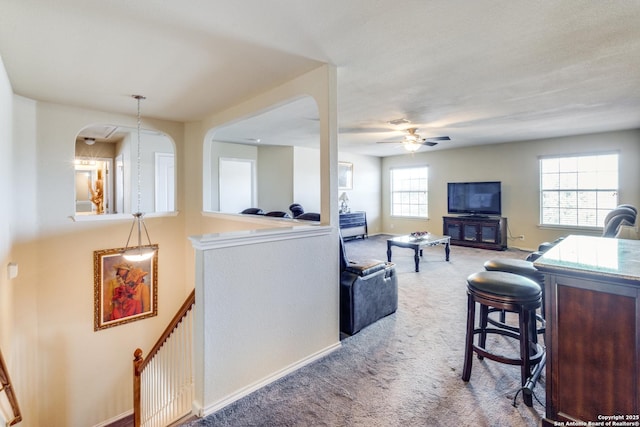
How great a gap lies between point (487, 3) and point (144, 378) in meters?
4.46

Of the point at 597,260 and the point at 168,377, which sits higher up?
the point at 597,260

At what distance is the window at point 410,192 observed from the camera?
8820 millimetres

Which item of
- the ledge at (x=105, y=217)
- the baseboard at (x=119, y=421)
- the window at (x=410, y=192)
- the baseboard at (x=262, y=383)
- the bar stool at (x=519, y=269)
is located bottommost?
the baseboard at (x=119, y=421)

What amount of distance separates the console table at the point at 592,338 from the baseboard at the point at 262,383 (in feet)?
4.80

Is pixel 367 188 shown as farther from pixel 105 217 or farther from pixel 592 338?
pixel 592 338

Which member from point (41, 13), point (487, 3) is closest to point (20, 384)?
point (41, 13)

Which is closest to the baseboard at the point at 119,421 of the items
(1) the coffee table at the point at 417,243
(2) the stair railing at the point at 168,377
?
(2) the stair railing at the point at 168,377

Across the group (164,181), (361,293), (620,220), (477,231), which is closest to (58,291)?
(164,181)

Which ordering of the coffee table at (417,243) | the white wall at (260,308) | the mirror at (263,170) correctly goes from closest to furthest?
the white wall at (260,308) → the coffee table at (417,243) → the mirror at (263,170)

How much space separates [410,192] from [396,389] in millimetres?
7638

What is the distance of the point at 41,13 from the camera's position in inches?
77.6

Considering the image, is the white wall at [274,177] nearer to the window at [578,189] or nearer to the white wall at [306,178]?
the white wall at [306,178]

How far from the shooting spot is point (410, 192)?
30.0ft

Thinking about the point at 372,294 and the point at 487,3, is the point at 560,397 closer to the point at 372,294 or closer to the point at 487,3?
the point at 372,294
